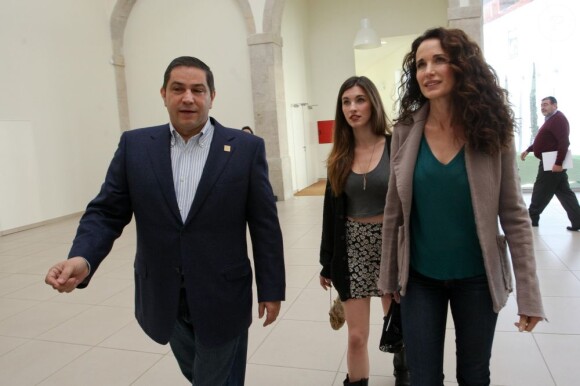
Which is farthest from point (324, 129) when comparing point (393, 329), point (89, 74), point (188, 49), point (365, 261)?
point (393, 329)

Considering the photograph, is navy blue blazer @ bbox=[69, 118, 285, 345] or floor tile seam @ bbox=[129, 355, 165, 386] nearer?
navy blue blazer @ bbox=[69, 118, 285, 345]

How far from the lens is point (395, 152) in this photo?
1739mm

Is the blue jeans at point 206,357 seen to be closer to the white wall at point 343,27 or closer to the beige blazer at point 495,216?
the beige blazer at point 495,216

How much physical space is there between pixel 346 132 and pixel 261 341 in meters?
1.60

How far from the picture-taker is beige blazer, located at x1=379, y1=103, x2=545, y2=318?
153cm

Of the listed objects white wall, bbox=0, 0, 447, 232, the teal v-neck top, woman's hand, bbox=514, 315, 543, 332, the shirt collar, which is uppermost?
white wall, bbox=0, 0, 447, 232

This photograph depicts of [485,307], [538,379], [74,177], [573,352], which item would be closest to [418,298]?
[485,307]

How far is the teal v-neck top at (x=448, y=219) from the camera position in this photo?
1.57 meters

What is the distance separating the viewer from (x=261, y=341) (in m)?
3.16

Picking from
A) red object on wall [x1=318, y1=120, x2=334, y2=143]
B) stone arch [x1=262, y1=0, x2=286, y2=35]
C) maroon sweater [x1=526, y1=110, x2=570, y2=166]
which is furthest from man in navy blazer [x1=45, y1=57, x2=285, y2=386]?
red object on wall [x1=318, y1=120, x2=334, y2=143]

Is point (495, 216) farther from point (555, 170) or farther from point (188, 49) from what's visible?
point (188, 49)

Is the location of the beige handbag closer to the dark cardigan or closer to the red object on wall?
the dark cardigan

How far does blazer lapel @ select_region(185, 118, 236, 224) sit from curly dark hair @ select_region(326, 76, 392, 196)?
28.0 inches

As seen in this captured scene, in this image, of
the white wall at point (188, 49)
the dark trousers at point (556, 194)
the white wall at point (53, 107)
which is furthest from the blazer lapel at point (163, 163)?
the white wall at point (188, 49)
